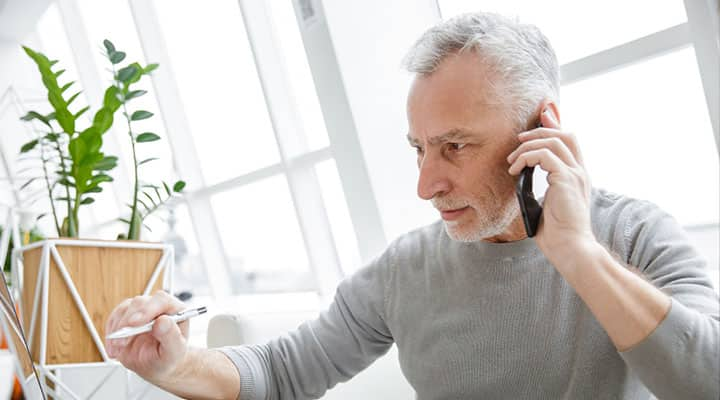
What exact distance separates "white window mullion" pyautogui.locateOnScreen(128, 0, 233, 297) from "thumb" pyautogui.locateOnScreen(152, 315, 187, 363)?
10.1ft

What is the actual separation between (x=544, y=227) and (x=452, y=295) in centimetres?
37

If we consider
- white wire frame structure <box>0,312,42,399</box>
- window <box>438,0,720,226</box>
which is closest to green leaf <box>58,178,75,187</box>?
window <box>438,0,720,226</box>

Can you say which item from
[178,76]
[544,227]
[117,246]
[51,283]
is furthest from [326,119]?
[178,76]

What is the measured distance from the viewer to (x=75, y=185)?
2.12m

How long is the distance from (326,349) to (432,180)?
445mm

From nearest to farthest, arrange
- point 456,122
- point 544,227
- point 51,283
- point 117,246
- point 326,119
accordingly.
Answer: point 544,227, point 456,122, point 51,283, point 117,246, point 326,119

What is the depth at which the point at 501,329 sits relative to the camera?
4.14 feet

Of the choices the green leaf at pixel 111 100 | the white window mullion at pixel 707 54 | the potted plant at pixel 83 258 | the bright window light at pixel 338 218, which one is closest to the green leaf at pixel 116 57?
the potted plant at pixel 83 258

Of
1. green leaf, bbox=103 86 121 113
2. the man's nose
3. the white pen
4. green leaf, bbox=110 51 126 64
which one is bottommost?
the white pen

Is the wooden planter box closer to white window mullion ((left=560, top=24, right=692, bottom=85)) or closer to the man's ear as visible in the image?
the man's ear

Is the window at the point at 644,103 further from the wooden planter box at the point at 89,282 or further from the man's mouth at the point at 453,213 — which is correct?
the wooden planter box at the point at 89,282

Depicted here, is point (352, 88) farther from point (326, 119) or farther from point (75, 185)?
point (75, 185)

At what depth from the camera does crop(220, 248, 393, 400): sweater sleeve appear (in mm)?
1324

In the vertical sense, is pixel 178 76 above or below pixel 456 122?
above
